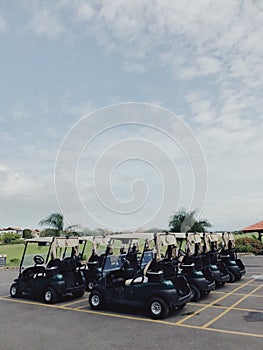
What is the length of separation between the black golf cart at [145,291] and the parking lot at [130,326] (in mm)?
240

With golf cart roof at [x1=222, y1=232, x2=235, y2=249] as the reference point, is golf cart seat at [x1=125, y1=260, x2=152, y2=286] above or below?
below

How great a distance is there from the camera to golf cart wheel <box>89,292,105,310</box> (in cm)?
842

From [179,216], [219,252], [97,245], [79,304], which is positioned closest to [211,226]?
[179,216]

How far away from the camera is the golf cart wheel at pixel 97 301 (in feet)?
27.6

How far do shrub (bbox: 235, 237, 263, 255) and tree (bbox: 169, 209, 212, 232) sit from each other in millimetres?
Answer: 4178

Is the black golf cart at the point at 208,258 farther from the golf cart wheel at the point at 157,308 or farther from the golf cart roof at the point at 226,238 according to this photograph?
the golf cart wheel at the point at 157,308

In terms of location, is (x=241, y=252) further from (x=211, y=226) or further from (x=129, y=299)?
(x=129, y=299)

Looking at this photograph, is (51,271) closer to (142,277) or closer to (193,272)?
(142,277)

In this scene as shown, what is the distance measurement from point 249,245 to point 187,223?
20.4ft

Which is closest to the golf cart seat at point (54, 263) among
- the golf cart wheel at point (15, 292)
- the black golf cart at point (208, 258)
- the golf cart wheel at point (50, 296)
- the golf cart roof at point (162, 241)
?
the golf cart wheel at point (50, 296)

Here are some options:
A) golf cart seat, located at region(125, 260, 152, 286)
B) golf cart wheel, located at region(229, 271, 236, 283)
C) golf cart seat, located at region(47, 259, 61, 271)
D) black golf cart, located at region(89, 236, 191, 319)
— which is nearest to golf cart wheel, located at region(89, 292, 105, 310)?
black golf cart, located at region(89, 236, 191, 319)

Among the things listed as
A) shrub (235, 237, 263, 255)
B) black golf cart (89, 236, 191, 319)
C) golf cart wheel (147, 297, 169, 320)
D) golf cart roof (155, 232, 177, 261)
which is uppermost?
shrub (235, 237, 263, 255)

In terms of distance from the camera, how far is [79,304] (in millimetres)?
9117

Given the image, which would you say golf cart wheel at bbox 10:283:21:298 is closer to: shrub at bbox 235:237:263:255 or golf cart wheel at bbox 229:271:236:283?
golf cart wheel at bbox 229:271:236:283
